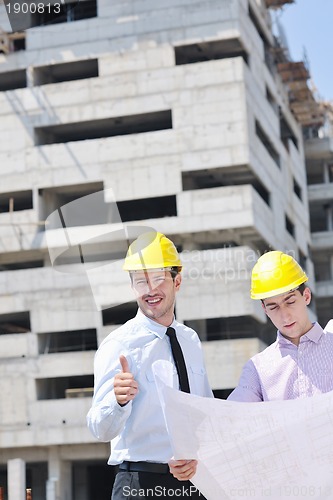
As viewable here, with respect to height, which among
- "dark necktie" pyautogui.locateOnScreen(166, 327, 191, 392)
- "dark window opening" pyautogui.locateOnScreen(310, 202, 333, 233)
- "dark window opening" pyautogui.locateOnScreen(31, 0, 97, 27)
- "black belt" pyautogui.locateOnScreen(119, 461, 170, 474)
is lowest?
"dark window opening" pyautogui.locateOnScreen(310, 202, 333, 233)

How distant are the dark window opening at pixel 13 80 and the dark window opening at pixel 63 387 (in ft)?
43.9

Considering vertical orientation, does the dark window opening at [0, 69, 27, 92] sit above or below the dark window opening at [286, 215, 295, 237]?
above

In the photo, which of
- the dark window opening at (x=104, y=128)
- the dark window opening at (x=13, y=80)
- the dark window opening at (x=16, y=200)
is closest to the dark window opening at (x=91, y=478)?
the dark window opening at (x=16, y=200)

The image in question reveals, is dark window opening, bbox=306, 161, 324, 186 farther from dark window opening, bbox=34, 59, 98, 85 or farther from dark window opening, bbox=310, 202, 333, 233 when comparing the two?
dark window opening, bbox=34, 59, 98, 85

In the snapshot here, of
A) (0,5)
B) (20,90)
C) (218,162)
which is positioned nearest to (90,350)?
(218,162)

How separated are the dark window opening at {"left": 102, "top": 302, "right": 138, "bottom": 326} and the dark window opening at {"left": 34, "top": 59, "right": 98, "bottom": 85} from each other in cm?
1025

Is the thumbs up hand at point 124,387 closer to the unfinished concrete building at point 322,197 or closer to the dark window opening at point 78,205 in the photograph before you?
the dark window opening at point 78,205

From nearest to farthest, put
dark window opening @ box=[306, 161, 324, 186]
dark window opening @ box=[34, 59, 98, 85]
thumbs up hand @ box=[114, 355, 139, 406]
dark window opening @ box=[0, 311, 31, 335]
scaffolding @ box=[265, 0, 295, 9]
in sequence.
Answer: thumbs up hand @ box=[114, 355, 139, 406] → dark window opening @ box=[0, 311, 31, 335] → dark window opening @ box=[34, 59, 98, 85] → scaffolding @ box=[265, 0, 295, 9] → dark window opening @ box=[306, 161, 324, 186]

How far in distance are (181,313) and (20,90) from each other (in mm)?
12007

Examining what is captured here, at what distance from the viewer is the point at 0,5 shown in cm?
4275

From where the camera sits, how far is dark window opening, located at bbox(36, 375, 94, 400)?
3709 centimetres

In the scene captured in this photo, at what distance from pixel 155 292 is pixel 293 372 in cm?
82

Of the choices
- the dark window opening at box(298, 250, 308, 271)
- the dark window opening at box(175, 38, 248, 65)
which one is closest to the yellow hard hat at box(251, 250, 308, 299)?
the dark window opening at box(175, 38, 248, 65)

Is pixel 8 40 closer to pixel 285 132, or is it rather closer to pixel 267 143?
pixel 267 143
